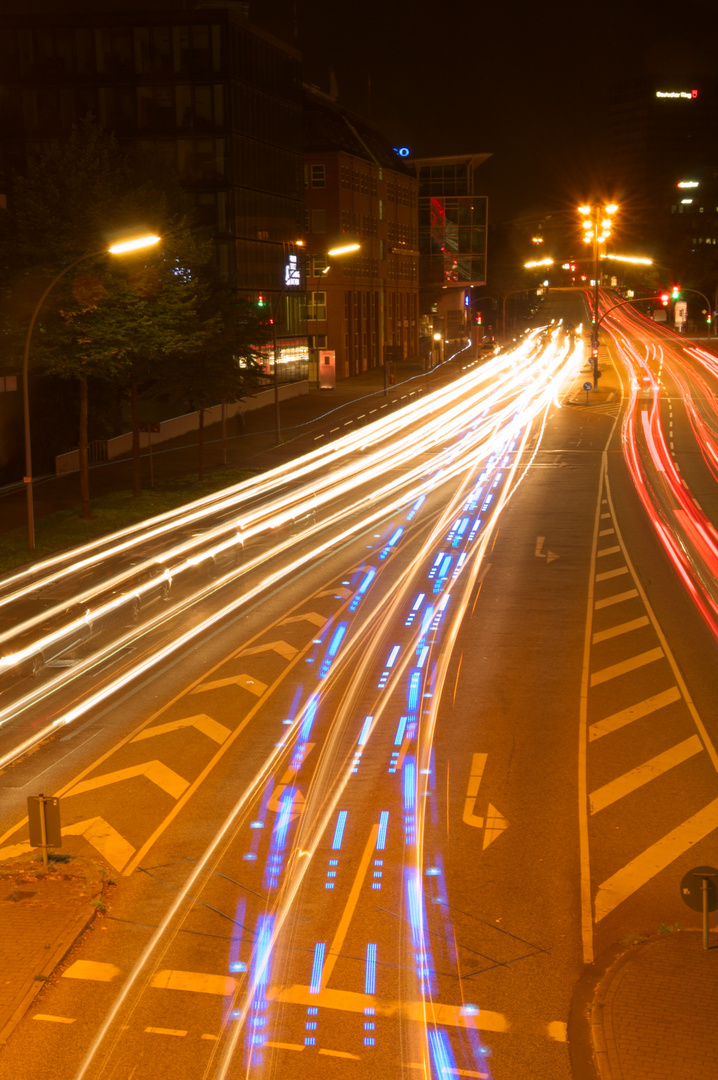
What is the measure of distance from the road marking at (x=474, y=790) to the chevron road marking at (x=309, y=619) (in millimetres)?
7164

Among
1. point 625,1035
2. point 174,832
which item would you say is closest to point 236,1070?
point 625,1035

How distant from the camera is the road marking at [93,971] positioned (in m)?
9.40

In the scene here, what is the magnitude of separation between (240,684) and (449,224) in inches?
4033

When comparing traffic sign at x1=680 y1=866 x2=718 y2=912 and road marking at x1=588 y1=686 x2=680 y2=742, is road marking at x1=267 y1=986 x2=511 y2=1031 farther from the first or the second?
road marking at x1=588 y1=686 x2=680 y2=742

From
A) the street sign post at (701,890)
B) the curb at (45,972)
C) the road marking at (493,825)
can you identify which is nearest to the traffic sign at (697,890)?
the street sign post at (701,890)

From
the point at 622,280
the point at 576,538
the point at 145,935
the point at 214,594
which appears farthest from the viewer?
the point at 622,280

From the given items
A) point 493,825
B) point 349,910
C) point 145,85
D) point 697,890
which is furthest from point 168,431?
point 697,890

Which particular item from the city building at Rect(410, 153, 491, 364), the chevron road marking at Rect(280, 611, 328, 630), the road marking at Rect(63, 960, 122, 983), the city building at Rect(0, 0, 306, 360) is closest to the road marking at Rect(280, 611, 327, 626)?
the chevron road marking at Rect(280, 611, 328, 630)

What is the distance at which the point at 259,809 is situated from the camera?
13.0 metres

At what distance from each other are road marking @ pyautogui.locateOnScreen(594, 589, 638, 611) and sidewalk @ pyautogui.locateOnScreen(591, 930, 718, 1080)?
1285 centimetres

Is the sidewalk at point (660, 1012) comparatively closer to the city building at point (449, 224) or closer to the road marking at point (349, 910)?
the road marking at point (349, 910)

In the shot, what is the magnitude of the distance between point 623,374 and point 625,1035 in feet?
244

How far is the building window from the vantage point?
3152 inches

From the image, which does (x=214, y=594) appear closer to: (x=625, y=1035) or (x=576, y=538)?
(x=576, y=538)
